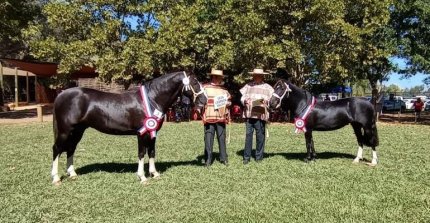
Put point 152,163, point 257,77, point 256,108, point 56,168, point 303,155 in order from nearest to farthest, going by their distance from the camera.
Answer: point 56,168 < point 152,163 < point 256,108 < point 257,77 < point 303,155

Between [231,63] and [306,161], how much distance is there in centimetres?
1306

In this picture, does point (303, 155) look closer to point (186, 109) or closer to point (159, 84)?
point (159, 84)

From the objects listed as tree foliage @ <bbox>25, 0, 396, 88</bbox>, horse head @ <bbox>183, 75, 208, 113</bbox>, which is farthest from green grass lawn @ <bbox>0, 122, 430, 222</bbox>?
tree foliage @ <bbox>25, 0, 396, 88</bbox>

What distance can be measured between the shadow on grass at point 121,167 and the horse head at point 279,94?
7.07 ft

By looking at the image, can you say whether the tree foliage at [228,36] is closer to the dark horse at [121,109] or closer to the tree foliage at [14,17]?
the tree foliage at [14,17]

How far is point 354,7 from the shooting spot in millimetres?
23438

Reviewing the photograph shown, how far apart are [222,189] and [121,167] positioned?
3049 mm


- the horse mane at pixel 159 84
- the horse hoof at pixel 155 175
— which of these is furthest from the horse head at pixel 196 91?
the horse hoof at pixel 155 175

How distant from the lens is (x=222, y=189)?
732 cm

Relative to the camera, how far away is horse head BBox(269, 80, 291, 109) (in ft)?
30.9

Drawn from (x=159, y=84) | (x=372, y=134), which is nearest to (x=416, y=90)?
(x=372, y=134)

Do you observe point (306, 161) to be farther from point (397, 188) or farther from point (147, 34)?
point (147, 34)

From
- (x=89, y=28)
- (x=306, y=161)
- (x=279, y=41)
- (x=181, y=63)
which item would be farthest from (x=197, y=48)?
(x=306, y=161)

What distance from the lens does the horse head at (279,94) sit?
30.9 feet
